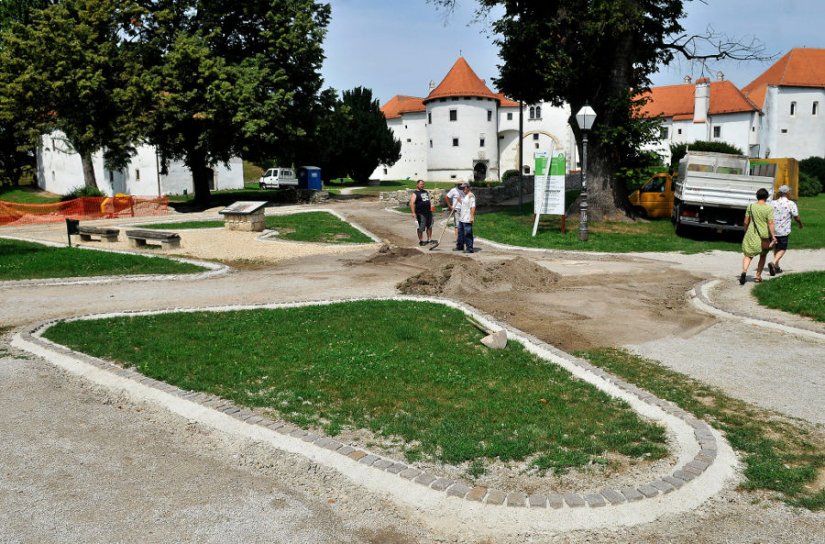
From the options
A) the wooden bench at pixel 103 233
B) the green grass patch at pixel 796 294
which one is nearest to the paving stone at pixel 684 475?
the green grass patch at pixel 796 294

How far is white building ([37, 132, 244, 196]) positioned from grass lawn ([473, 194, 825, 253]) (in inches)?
1160

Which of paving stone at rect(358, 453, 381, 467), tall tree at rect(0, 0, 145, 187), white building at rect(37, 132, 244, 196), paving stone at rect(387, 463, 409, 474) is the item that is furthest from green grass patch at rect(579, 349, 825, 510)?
white building at rect(37, 132, 244, 196)

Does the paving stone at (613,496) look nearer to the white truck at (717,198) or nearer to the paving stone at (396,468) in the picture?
the paving stone at (396,468)

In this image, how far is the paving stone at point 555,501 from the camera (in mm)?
4337

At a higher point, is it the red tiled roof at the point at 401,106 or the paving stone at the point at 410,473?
the red tiled roof at the point at 401,106

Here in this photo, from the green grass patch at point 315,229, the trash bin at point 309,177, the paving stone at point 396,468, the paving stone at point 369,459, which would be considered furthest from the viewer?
the trash bin at point 309,177

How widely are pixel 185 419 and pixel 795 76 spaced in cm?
7334

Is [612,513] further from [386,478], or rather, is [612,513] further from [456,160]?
[456,160]

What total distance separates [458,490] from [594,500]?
2.98 feet

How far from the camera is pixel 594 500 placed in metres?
4.40

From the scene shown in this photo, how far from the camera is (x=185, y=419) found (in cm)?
599

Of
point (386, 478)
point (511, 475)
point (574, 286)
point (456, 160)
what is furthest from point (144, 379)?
point (456, 160)

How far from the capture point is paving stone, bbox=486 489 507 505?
14.4 ft

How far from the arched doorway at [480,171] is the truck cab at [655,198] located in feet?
146
